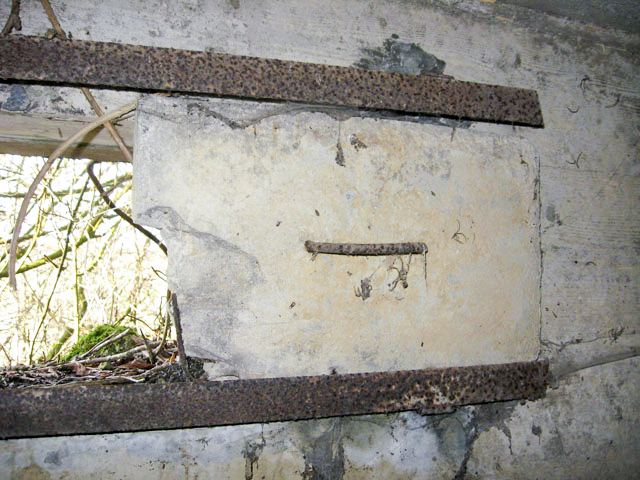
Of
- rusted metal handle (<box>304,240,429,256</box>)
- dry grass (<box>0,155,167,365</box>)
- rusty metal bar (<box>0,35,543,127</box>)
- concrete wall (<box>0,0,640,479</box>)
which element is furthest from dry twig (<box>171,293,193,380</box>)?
dry grass (<box>0,155,167,365</box>)

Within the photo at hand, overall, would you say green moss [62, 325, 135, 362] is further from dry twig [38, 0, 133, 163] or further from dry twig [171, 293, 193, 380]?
dry twig [38, 0, 133, 163]

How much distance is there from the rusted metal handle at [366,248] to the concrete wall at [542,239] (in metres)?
0.45

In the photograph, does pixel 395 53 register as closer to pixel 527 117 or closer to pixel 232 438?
pixel 527 117

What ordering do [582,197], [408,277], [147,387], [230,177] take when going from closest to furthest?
[147,387], [230,177], [408,277], [582,197]

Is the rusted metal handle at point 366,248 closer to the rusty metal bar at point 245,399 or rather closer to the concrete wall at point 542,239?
the rusty metal bar at point 245,399

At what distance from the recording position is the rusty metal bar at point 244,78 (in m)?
1.13

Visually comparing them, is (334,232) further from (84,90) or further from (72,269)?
(72,269)

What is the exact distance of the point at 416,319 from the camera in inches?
53.5

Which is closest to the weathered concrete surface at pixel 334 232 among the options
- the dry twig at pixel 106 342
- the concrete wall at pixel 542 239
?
the concrete wall at pixel 542 239

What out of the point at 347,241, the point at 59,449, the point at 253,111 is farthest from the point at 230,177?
the point at 59,449

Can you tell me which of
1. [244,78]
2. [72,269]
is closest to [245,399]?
[244,78]

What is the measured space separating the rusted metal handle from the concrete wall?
0.45 metres

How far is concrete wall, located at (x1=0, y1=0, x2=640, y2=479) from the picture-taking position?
48.9 inches

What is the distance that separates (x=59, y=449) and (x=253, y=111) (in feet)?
3.22
